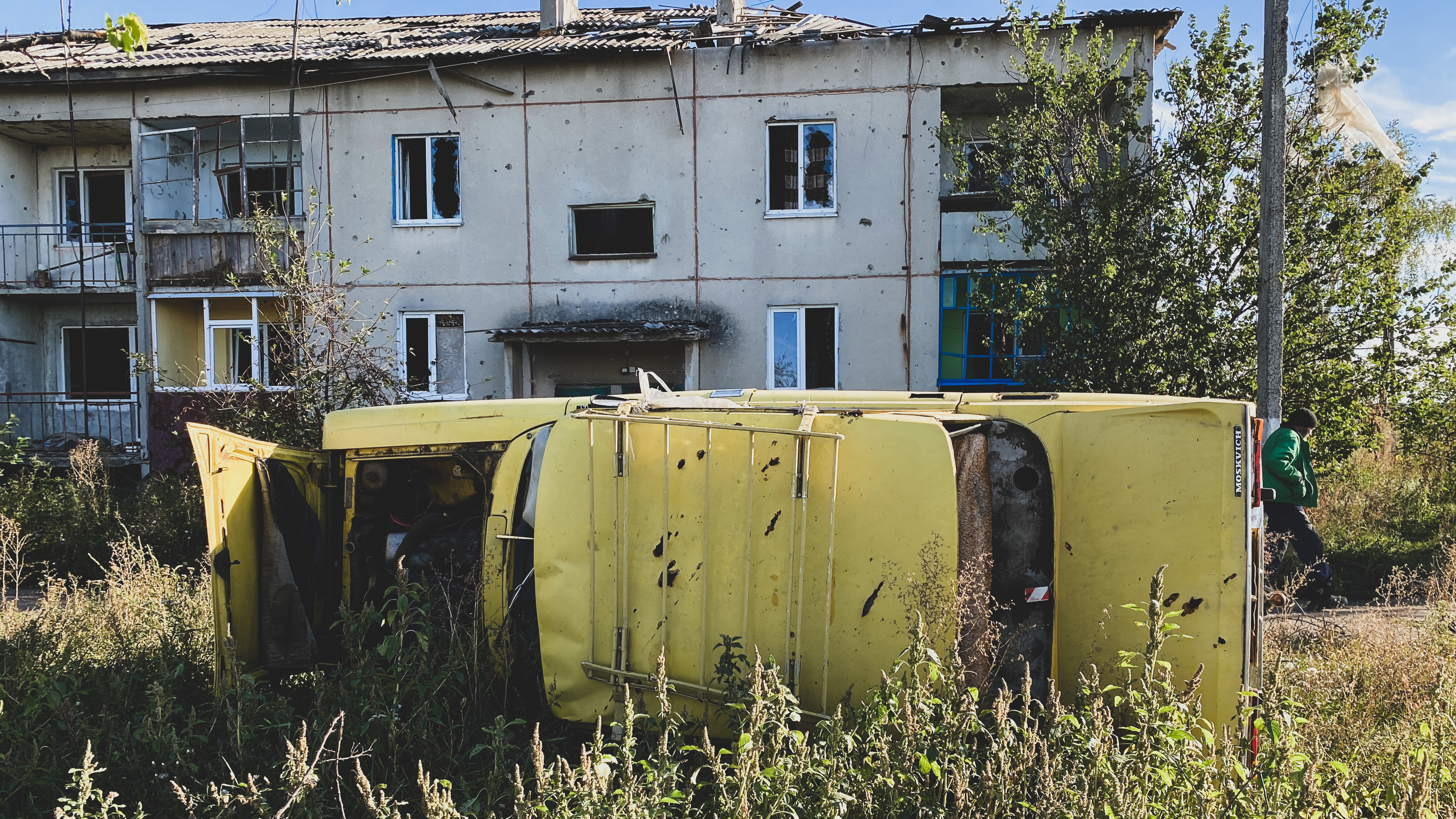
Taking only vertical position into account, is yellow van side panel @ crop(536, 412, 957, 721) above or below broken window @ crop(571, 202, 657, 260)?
below

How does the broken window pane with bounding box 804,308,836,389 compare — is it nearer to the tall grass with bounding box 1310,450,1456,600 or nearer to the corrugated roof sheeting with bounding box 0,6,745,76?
the corrugated roof sheeting with bounding box 0,6,745,76

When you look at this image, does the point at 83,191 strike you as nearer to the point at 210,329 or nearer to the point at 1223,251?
the point at 210,329

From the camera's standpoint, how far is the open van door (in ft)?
15.0

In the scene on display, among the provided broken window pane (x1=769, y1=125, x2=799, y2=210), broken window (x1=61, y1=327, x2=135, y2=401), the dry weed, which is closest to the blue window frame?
broken window pane (x1=769, y1=125, x2=799, y2=210)

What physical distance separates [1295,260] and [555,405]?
309 inches

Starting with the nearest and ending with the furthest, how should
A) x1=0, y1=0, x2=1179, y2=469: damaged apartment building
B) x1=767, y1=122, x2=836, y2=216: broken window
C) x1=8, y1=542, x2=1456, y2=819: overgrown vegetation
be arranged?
1. x1=8, y1=542, x2=1456, y2=819: overgrown vegetation
2. x1=0, y1=0, x2=1179, y2=469: damaged apartment building
3. x1=767, y1=122, x2=836, y2=216: broken window

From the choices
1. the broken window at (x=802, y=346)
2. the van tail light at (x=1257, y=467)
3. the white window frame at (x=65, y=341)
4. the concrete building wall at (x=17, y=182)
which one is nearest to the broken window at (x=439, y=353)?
the broken window at (x=802, y=346)

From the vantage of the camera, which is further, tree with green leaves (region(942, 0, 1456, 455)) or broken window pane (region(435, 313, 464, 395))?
broken window pane (region(435, 313, 464, 395))

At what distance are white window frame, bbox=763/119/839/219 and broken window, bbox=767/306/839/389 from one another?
1463 mm

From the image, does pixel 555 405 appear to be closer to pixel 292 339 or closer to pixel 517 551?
pixel 517 551

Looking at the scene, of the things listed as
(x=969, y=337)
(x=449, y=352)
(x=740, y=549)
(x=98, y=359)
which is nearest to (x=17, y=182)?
(x=98, y=359)

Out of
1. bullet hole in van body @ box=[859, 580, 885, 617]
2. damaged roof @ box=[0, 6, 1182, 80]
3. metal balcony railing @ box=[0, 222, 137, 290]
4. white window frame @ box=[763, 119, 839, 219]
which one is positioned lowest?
bullet hole in van body @ box=[859, 580, 885, 617]

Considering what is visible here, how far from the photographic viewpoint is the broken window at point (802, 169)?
13812 mm

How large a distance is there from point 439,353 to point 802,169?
661 cm
